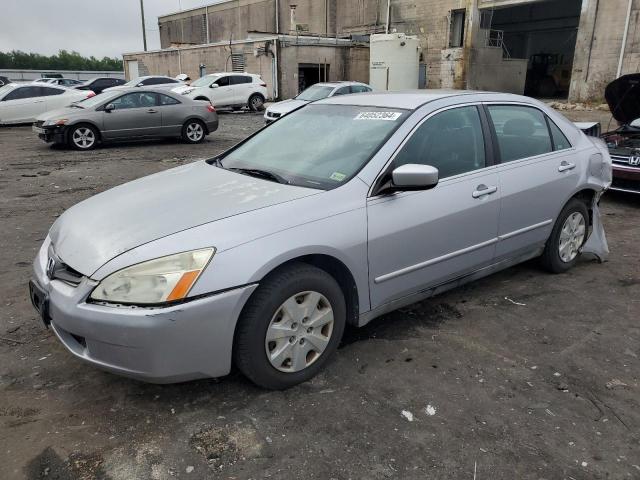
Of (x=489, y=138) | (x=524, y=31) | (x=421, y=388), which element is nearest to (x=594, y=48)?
(x=524, y=31)

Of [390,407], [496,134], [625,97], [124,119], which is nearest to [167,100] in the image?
[124,119]

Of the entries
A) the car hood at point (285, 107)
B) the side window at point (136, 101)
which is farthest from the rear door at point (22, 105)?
the car hood at point (285, 107)

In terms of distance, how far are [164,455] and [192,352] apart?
0.48m

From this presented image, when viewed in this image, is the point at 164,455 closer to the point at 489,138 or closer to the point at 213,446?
the point at 213,446

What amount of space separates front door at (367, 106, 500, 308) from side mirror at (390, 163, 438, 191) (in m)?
0.16

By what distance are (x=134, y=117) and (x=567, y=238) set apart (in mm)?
10580

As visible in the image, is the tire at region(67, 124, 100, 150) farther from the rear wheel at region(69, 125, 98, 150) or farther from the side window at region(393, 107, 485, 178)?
the side window at region(393, 107, 485, 178)

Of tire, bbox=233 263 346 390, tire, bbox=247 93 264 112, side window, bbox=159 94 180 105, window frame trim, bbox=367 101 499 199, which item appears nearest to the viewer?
tire, bbox=233 263 346 390

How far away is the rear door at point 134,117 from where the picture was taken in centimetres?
1220

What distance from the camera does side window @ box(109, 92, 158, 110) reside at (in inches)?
483

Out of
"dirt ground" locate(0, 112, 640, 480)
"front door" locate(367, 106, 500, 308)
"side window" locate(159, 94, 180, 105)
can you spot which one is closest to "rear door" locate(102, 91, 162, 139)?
"side window" locate(159, 94, 180, 105)

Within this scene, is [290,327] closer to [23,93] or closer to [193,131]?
[193,131]

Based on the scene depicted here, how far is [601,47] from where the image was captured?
71.1 ft

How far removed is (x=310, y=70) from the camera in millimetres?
29266
